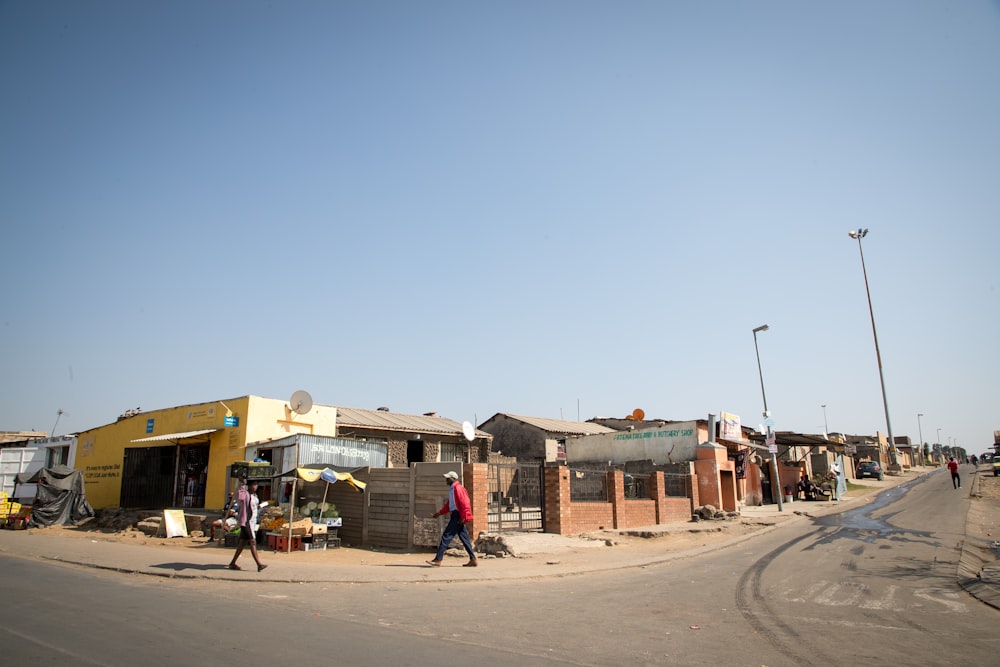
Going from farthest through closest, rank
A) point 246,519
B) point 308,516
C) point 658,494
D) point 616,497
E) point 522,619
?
point 658,494
point 616,497
point 308,516
point 246,519
point 522,619

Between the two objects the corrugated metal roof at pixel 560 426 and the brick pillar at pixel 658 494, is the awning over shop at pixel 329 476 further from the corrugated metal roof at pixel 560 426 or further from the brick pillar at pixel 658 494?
the corrugated metal roof at pixel 560 426

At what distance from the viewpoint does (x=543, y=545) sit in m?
15.0

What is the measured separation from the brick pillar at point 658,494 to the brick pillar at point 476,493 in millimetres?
9083

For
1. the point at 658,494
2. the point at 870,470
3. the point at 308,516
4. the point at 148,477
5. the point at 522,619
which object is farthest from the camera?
the point at 870,470

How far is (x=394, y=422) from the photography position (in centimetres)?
2930

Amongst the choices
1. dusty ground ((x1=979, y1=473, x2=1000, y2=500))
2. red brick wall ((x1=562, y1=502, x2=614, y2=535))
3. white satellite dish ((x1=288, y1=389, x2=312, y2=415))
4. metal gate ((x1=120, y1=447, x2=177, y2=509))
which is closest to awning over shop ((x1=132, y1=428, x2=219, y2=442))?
metal gate ((x1=120, y1=447, x2=177, y2=509))

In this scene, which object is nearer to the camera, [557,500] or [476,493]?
[476,493]

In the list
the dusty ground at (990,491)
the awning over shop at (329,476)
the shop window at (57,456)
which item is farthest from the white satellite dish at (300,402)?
the dusty ground at (990,491)

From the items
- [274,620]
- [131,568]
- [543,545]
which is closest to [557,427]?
[543,545]

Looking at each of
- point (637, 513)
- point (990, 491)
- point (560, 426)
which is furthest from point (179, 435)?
point (990, 491)

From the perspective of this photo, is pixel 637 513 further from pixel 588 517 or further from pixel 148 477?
pixel 148 477

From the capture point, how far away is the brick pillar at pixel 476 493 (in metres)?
14.8

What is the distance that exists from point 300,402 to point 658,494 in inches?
539

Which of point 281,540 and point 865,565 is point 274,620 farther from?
point 865,565
